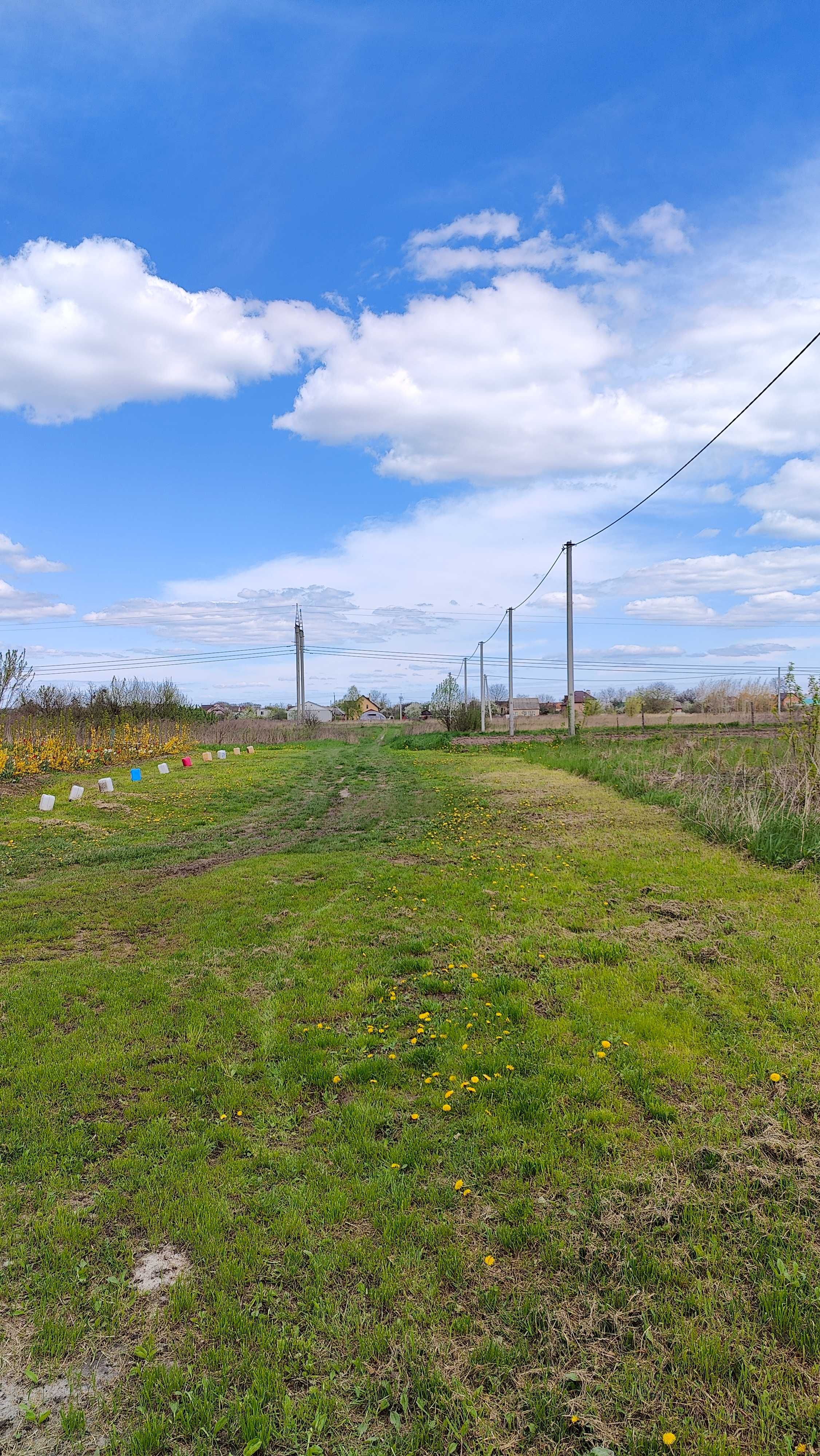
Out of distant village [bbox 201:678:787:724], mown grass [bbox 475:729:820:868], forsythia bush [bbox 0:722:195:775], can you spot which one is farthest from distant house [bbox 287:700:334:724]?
mown grass [bbox 475:729:820:868]

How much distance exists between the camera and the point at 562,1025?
4938mm

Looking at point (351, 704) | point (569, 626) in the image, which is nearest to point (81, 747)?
point (569, 626)

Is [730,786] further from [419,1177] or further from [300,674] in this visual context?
[300,674]

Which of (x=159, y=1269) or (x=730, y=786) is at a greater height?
(x=730, y=786)

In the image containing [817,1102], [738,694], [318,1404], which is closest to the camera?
[318,1404]

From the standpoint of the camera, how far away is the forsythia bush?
781 inches

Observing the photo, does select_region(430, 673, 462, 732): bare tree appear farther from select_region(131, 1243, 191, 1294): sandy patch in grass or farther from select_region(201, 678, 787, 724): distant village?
select_region(131, 1243, 191, 1294): sandy patch in grass

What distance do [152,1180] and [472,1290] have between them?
1.64 metres

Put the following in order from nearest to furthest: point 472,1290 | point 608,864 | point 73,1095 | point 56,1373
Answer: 1. point 56,1373
2. point 472,1290
3. point 73,1095
4. point 608,864

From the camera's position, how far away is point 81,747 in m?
24.4

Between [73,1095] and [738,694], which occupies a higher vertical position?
[738,694]

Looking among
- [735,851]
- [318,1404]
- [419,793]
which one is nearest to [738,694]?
[419,793]

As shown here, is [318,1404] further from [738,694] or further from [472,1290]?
[738,694]

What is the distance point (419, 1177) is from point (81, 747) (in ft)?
77.3
